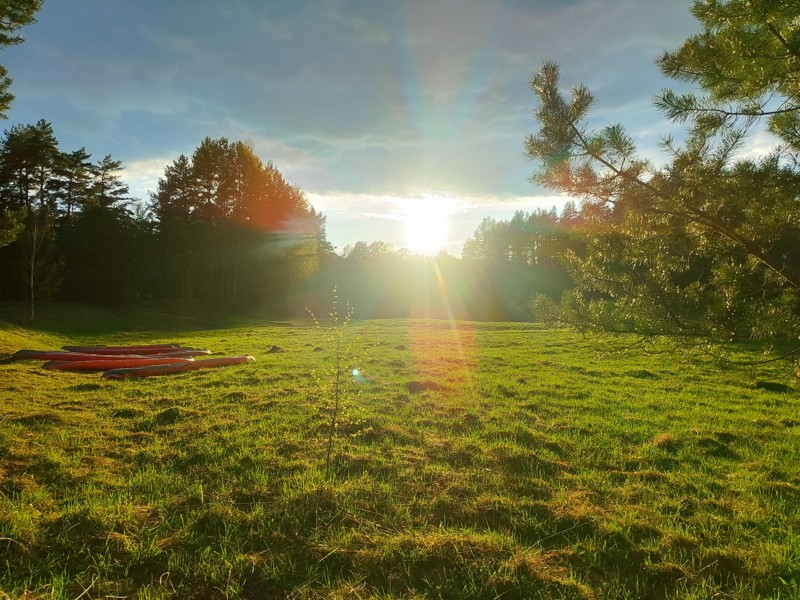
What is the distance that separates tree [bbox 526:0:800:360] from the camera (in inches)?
163

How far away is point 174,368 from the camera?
1303 cm

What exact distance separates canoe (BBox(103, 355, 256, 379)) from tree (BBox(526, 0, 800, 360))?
12.0m

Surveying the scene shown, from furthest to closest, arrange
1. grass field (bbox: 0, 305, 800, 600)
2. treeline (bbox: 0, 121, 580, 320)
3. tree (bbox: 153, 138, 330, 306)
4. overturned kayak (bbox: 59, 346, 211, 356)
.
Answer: tree (bbox: 153, 138, 330, 306), treeline (bbox: 0, 121, 580, 320), overturned kayak (bbox: 59, 346, 211, 356), grass field (bbox: 0, 305, 800, 600)

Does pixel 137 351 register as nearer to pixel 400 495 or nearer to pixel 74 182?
pixel 400 495

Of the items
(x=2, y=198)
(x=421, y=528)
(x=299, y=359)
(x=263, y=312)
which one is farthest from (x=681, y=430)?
(x=2, y=198)

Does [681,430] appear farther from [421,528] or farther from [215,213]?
[215,213]

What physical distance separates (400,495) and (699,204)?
15.4ft

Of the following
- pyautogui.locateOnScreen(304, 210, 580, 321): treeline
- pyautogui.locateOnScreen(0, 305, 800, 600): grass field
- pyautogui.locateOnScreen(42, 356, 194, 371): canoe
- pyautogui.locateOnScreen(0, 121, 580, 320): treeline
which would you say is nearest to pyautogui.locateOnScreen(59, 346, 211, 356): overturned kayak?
pyautogui.locateOnScreen(42, 356, 194, 371): canoe

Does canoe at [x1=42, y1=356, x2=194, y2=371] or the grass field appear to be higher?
the grass field

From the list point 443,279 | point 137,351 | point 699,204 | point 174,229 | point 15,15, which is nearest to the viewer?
point 699,204

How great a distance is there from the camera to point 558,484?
530 cm

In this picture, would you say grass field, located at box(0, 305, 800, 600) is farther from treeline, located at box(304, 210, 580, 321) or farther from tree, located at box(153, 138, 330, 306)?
treeline, located at box(304, 210, 580, 321)

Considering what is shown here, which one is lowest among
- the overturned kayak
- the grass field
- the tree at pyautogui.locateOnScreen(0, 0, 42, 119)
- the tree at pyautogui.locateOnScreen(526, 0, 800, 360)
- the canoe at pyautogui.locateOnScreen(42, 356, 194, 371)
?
the overturned kayak

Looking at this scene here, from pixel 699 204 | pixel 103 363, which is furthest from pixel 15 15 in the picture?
pixel 699 204
